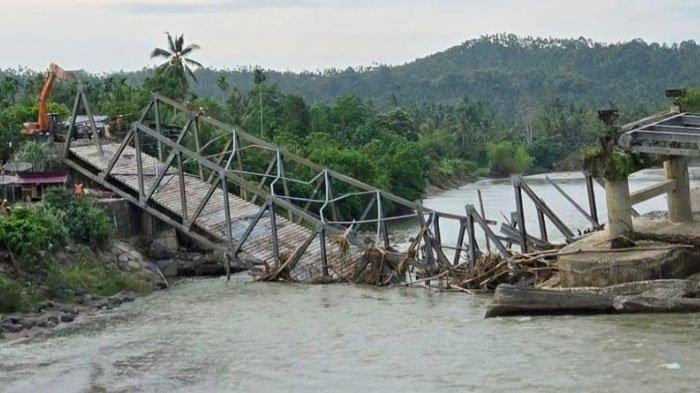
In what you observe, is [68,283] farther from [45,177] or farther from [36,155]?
[36,155]

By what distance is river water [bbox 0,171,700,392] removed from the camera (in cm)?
1462

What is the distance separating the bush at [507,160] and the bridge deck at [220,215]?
6927cm

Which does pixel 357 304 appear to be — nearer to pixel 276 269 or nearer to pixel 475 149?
pixel 276 269

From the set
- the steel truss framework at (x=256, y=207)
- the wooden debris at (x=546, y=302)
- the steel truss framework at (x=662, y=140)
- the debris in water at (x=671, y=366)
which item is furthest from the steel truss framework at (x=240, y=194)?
the debris in water at (x=671, y=366)

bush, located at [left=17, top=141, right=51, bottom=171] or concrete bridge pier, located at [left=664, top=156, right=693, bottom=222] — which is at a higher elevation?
bush, located at [left=17, top=141, right=51, bottom=171]

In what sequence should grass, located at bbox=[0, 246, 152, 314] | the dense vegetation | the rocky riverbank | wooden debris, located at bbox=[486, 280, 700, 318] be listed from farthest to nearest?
the dense vegetation
grass, located at bbox=[0, 246, 152, 314]
the rocky riverbank
wooden debris, located at bbox=[486, 280, 700, 318]

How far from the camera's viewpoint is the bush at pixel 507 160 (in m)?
98.8

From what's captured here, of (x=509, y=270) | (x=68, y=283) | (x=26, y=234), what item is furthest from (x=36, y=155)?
(x=509, y=270)

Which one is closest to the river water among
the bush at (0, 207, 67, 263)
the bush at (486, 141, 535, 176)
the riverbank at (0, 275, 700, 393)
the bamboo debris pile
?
the riverbank at (0, 275, 700, 393)

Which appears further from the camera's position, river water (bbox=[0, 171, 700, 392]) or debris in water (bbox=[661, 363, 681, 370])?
river water (bbox=[0, 171, 700, 392])

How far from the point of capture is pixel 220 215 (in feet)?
92.8

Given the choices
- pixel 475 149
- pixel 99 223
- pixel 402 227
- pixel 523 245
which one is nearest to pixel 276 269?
pixel 99 223

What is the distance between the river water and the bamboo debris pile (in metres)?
0.65

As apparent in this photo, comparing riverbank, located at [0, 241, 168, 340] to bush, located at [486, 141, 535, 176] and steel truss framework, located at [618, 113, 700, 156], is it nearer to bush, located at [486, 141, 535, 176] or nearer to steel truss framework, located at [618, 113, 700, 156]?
steel truss framework, located at [618, 113, 700, 156]
